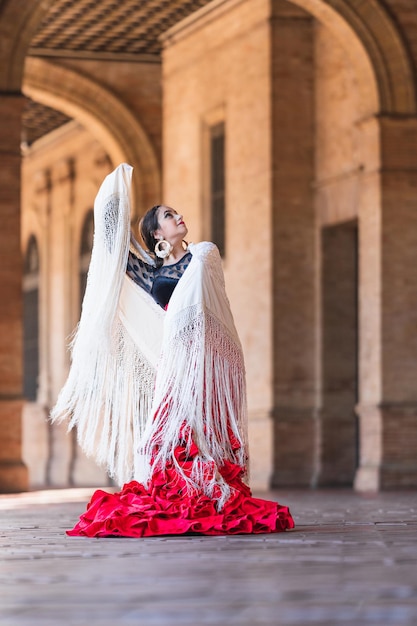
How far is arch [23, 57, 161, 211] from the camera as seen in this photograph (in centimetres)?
2488

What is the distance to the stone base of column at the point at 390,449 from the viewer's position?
17.6 metres

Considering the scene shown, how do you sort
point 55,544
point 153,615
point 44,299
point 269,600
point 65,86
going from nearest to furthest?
point 153,615, point 269,600, point 55,544, point 65,86, point 44,299

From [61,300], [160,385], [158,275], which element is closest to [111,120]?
[61,300]

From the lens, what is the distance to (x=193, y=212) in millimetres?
22484

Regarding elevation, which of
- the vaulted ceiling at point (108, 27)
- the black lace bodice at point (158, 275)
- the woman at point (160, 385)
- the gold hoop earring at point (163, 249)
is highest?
the vaulted ceiling at point (108, 27)

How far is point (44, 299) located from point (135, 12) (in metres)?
11.8

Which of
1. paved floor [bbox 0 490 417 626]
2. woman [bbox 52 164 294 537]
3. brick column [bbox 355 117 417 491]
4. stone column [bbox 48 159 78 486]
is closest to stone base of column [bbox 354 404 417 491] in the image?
brick column [bbox 355 117 417 491]

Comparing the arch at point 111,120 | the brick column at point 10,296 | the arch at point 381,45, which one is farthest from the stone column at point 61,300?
the arch at point 381,45

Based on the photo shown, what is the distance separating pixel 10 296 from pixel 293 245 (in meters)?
4.52

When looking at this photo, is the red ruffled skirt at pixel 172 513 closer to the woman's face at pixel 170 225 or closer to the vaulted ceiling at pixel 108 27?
the woman's face at pixel 170 225

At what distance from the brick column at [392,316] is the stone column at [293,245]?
1923 mm

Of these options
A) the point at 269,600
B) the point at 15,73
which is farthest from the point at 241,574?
the point at 15,73

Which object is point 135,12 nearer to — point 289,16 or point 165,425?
point 289,16

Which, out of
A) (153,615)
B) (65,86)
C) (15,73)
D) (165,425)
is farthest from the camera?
(65,86)
